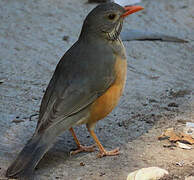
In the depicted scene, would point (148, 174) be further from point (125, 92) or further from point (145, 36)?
point (145, 36)

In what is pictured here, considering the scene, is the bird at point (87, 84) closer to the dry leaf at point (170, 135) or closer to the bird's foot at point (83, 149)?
the bird's foot at point (83, 149)

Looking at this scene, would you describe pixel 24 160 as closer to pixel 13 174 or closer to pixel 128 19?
pixel 13 174

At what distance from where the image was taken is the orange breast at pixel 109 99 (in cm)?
457

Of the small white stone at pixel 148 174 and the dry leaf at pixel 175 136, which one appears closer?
the small white stone at pixel 148 174

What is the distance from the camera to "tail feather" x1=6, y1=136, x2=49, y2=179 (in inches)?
156

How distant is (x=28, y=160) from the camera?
4.04 metres

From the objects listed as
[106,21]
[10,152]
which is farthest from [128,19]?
[10,152]

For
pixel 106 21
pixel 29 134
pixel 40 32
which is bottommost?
pixel 29 134

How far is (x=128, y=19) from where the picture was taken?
8.41 metres

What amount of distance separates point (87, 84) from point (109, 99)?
28 cm

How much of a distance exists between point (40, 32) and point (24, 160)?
394 centimetres

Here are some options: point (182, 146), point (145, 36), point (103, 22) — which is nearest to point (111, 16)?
point (103, 22)

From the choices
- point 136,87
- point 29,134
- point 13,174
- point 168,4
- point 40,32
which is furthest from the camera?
point 168,4

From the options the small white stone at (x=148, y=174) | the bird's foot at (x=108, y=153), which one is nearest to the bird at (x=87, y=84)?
the bird's foot at (x=108, y=153)
